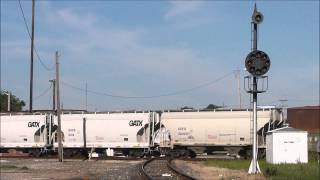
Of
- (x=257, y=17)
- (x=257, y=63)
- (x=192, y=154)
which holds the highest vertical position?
(x=257, y=17)

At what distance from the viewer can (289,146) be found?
92.8 feet

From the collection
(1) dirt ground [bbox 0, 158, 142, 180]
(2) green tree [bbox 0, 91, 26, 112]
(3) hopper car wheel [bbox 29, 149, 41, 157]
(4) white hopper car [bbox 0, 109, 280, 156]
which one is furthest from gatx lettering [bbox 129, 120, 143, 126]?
(2) green tree [bbox 0, 91, 26, 112]

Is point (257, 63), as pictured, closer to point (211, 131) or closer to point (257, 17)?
point (257, 17)

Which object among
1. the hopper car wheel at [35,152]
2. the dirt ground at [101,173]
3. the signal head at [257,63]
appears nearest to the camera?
the dirt ground at [101,173]

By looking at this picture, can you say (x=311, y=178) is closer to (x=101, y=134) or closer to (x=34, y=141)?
(x=101, y=134)

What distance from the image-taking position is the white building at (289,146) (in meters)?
28.2

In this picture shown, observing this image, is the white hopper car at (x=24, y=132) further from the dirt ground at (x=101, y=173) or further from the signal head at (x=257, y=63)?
the signal head at (x=257, y=63)

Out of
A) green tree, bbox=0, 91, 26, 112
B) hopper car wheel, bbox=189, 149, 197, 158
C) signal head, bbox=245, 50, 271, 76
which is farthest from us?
green tree, bbox=0, 91, 26, 112

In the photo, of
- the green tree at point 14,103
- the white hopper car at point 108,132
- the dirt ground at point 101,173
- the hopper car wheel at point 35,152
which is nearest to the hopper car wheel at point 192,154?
the white hopper car at point 108,132

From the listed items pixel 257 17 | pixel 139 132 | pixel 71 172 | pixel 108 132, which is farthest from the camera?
pixel 108 132

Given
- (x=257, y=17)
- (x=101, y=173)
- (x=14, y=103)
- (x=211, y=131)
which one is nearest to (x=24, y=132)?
(x=211, y=131)

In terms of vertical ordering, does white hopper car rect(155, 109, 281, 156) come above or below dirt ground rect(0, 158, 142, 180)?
above

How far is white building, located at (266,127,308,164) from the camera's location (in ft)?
92.5

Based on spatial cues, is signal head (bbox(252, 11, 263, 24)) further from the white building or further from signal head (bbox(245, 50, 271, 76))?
the white building
